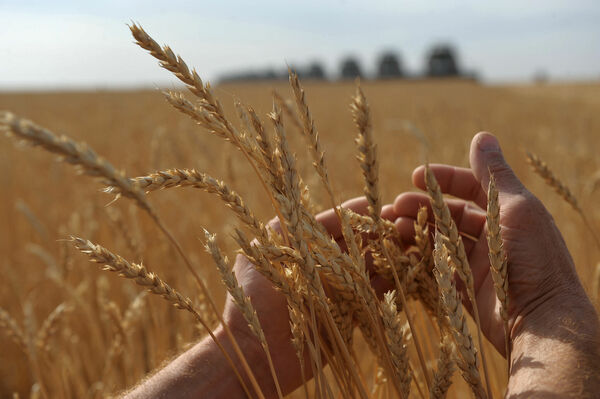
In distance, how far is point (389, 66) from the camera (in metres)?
55.3

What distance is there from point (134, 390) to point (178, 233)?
171 cm

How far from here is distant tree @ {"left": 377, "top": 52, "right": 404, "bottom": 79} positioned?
180 feet

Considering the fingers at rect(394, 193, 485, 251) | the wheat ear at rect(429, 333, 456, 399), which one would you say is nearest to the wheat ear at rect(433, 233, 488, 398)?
the wheat ear at rect(429, 333, 456, 399)

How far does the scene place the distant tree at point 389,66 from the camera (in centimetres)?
5495

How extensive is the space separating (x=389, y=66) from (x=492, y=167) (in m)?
57.7

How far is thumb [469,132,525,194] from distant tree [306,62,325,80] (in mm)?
62018

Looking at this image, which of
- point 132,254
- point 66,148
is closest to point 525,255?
point 66,148

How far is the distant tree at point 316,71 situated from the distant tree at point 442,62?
14.9 m

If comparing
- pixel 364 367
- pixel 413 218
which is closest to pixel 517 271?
pixel 413 218

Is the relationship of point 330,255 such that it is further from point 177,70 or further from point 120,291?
point 120,291

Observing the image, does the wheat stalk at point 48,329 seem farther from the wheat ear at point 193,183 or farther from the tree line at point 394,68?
the tree line at point 394,68

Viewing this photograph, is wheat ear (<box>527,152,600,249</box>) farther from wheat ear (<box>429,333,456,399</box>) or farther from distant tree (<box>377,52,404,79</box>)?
distant tree (<box>377,52,404,79</box>)

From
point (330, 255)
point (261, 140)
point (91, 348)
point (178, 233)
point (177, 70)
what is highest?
point (177, 70)

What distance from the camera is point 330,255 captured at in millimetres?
663
